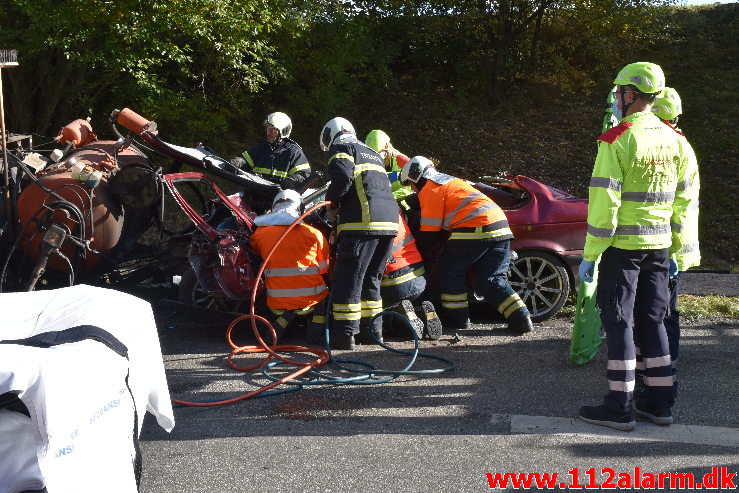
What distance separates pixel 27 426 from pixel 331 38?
36.8 ft

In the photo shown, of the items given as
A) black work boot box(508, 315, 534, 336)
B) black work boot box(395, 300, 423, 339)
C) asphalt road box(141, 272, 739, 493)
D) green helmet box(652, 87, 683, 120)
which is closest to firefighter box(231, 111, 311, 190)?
black work boot box(395, 300, 423, 339)

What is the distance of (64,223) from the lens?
662 centimetres

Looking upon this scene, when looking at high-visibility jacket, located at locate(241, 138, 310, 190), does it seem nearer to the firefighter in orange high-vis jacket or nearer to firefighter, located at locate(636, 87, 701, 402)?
the firefighter in orange high-vis jacket

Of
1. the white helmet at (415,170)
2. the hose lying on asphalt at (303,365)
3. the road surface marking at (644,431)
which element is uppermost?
the white helmet at (415,170)

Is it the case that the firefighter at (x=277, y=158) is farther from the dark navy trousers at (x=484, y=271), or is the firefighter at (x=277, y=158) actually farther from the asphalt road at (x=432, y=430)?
the asphalt road at (x=432, y=430)

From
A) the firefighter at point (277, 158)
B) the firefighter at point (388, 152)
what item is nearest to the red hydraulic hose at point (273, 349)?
the firefighter at point (388, 152)

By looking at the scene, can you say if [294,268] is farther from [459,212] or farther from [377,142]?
[377,142]

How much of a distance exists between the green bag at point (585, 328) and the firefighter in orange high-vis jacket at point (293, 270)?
1.97 metres

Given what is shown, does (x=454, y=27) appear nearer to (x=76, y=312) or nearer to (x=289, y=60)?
(x=289, y=60)

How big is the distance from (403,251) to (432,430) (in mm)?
2266

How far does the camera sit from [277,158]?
8078mm

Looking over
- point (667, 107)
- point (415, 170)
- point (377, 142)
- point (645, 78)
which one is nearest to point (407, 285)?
point (415, 170)

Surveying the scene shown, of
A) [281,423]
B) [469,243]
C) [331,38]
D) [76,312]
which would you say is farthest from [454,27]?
[76,312]

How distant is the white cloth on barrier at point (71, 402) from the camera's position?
271cm
